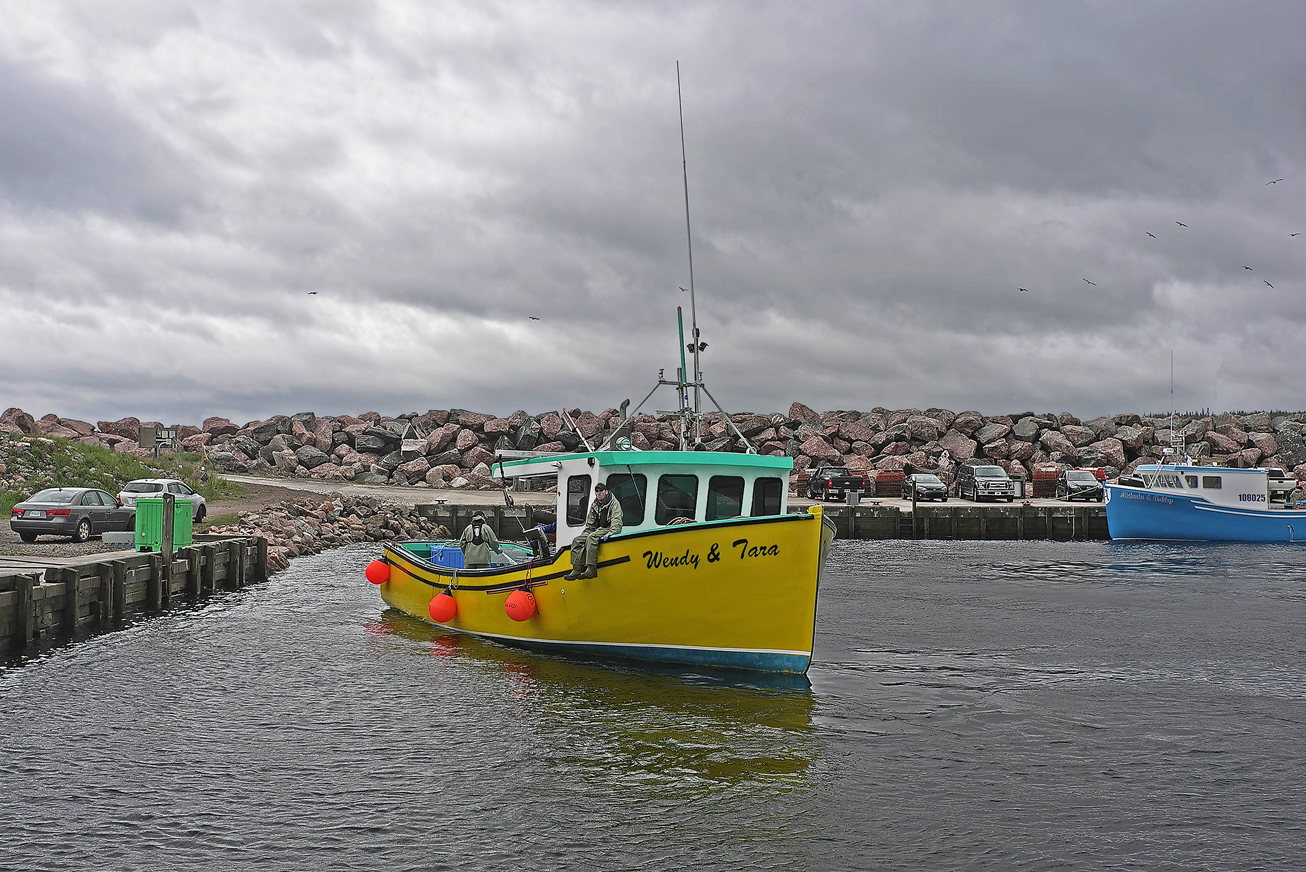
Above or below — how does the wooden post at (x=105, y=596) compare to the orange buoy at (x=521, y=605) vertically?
below

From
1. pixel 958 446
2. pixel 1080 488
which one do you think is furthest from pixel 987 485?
A: pixel 958 446

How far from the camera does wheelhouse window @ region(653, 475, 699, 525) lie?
1505 cm

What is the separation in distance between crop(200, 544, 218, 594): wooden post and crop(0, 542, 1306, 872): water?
167 inches

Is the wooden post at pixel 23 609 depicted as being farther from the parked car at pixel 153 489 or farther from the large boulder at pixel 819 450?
the large boulder at pixel 819 450

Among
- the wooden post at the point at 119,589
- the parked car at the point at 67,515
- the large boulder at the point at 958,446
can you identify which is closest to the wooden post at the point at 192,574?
the wooden post at the point at 119,589

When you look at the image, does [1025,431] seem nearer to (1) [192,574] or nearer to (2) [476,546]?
(2) [476,546]

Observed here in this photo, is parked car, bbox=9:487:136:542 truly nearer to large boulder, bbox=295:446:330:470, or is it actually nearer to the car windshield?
the car windshield

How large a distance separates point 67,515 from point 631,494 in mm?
19260

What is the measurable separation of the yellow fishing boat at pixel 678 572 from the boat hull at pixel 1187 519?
33.1 meters

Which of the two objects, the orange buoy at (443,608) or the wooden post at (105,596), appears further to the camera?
the wooden post at (105,596)

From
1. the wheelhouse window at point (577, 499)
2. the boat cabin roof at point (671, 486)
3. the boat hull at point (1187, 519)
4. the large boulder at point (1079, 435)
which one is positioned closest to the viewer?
the boat cabin roof at point (671, 486)

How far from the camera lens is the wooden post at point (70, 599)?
694 inches

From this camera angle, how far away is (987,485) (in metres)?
50.2

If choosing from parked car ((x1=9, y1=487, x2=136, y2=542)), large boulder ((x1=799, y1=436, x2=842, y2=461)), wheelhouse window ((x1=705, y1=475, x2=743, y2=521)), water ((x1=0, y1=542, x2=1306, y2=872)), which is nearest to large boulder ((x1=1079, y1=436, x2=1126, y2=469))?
large boulder ((x1=799, y1=436, x2=842, y2=461))
